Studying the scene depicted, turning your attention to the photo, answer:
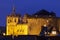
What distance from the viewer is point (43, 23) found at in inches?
2308

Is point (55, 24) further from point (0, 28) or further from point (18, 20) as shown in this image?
point (0, 28)

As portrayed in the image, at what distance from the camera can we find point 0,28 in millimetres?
64375

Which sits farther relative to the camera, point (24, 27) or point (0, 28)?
point (0, 28)

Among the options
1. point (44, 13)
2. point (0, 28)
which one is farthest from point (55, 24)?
point (0, 28)

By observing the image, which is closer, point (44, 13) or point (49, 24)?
point (49, 24)

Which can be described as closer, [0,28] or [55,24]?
[55,24]

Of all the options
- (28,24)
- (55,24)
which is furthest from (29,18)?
(55,24)

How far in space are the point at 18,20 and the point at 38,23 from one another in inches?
145

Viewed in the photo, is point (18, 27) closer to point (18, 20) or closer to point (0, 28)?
point (18, 20)

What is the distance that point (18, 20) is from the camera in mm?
58938

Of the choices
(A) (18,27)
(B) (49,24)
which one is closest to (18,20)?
(A) (18,27)

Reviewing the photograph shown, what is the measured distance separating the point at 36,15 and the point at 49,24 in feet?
17.5

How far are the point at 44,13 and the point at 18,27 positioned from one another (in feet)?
24.6

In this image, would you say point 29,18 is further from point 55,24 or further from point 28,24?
point 55,24
